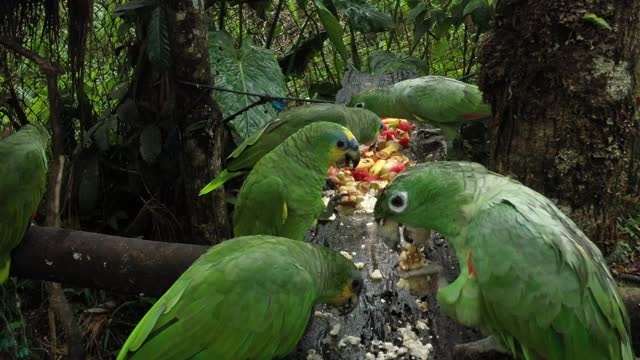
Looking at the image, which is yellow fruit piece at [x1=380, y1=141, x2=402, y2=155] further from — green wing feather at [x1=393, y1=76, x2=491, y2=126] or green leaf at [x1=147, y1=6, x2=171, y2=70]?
green leaf at [x1=147, y1=6, x2=171, y2=70]

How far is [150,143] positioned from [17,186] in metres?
1.27

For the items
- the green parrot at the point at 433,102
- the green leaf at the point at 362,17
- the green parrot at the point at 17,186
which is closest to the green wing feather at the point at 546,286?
the green parrot at the point at 17,186

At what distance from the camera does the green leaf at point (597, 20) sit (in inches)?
93.9

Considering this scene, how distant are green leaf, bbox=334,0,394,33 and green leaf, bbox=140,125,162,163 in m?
2.03

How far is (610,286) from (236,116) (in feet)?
8.57

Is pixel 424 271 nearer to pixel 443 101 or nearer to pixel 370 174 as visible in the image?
pixel 370 174

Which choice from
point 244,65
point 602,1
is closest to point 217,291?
point 602,1

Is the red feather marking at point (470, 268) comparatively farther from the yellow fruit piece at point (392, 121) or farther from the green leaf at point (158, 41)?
the yellow fruit piece at point (392, 121)

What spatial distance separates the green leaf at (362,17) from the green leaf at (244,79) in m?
0.96

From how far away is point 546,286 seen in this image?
2025mm

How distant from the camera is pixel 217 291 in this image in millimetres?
2221

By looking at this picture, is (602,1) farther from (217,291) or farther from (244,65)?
(244,65)

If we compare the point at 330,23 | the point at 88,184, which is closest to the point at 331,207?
the point at 330,23

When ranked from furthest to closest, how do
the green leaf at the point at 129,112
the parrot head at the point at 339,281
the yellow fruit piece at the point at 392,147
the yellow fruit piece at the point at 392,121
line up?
→ 1. the yellow fruit piece at the point at 392,121
2. the green leaf at the point at 129,112
3. the yellow fruit piece at the point at 392,147
4. the parrot head at the point at 339,281
